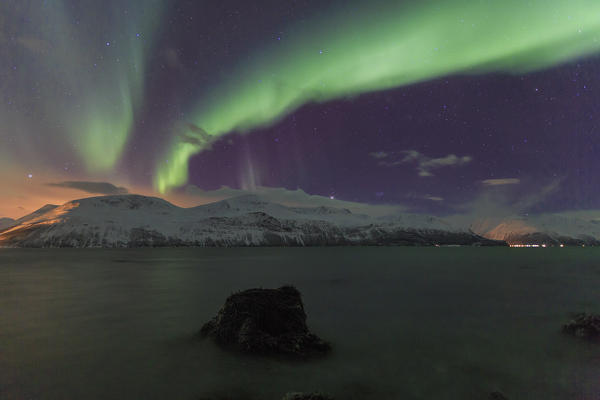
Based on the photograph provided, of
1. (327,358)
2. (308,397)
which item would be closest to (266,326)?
(327,358)

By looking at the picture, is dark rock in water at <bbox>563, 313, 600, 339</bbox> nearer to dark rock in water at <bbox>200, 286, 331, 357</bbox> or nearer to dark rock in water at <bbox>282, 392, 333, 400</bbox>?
dark rock in water at <bbox>200, 286, 331, 357</bbox>

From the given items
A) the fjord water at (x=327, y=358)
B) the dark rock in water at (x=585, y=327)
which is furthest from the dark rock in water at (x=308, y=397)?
the dark rock in water at (x=585, y=327)

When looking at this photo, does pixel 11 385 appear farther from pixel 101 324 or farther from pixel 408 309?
pixel 408 309

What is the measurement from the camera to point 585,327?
16328mm

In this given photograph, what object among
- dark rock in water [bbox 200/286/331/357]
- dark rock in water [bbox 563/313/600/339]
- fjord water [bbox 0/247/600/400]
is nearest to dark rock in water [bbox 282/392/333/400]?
fjord water [bbox 0/247/600/400]

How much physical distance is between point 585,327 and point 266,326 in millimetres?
16835

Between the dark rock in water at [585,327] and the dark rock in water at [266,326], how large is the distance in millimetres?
13659

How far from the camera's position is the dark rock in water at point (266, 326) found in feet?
42.8

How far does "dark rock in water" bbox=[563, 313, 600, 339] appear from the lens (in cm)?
1585

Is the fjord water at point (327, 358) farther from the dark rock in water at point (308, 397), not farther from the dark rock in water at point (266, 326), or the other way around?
the dark rock in water at point (308, 397)

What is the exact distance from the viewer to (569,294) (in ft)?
109

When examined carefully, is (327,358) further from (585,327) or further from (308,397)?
(585,327)

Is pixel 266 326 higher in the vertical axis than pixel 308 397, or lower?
higher

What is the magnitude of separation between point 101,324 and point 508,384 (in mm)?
21571
